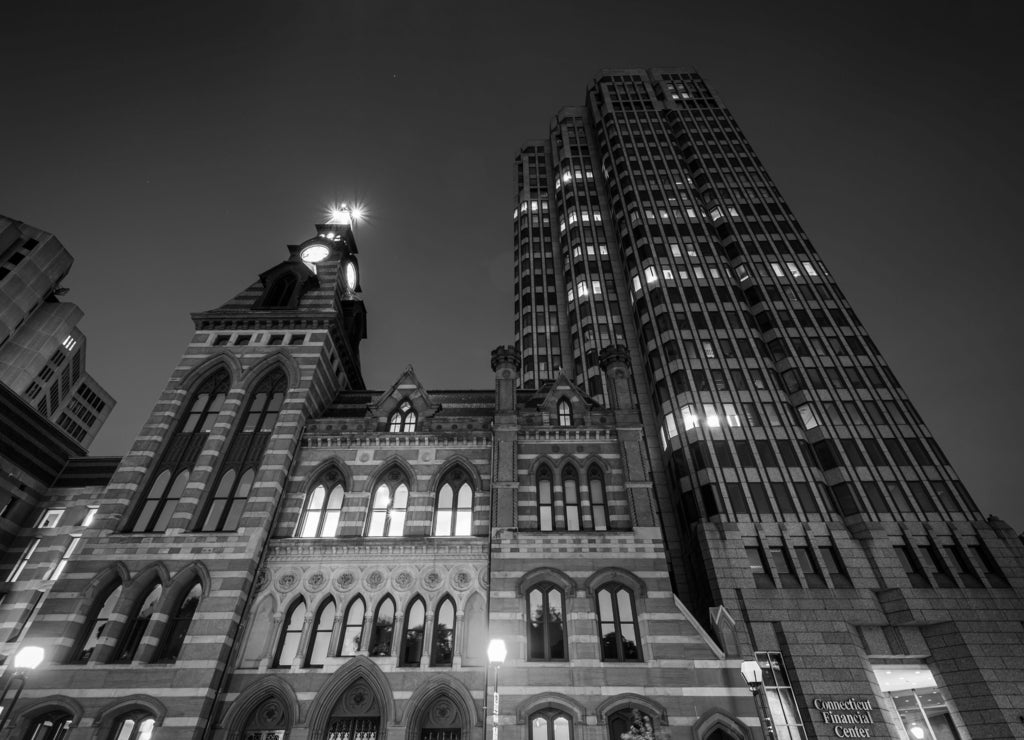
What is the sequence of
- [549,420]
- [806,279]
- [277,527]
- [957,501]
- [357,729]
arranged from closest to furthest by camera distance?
[357,729] < [277,527] < [549,420] < [957,501] < [806,279]

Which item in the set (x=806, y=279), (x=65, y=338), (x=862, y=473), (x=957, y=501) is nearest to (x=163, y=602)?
(x=862, y=473)

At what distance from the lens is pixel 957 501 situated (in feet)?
120

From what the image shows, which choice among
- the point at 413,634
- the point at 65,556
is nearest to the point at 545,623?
the point at 413,634

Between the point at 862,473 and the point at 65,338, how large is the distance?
12540cm

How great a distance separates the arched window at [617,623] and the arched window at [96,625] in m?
20.2

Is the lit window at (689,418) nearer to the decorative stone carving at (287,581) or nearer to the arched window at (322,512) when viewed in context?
the arched window at (322,512)

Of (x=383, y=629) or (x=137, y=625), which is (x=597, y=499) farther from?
(x=137, y=625)

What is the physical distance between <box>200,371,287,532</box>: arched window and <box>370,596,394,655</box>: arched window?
7.86 metres

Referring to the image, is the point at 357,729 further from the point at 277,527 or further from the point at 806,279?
the point at 806,279

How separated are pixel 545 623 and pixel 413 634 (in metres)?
5.54

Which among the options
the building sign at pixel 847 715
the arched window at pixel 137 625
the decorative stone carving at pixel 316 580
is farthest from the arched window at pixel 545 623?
the building sign at pixel 847 715

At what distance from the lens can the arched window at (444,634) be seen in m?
21.4

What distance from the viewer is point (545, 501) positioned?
2597 centimetres

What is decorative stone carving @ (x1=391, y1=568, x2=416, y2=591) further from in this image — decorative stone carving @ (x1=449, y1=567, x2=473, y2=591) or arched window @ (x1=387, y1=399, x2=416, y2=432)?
arched window @ (x1=387, y1=399, x2=416, y2=432)
